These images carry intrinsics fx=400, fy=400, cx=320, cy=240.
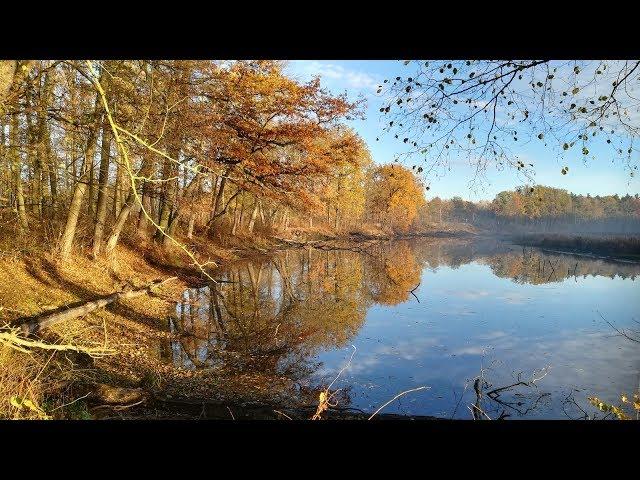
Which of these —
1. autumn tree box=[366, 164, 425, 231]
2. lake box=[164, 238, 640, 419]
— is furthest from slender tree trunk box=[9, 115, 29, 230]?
autumn tree box=[366, 164, 425, 231]

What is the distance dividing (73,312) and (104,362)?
217 cm

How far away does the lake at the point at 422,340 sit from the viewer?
319 inches

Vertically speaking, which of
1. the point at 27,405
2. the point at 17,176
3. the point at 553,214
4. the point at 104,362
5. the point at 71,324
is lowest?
the point at 104,362

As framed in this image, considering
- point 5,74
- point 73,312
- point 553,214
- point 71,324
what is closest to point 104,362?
A: point 71,324

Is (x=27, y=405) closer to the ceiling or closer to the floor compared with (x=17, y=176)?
closer to the floor

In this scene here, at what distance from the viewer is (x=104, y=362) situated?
307 inches

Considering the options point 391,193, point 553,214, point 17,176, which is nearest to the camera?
point 17,176

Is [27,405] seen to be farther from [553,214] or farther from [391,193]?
[553,214]

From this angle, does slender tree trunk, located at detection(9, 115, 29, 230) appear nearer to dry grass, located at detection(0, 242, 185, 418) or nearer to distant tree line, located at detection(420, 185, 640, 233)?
dry grass, located at detection(0, 242, 185, 418)

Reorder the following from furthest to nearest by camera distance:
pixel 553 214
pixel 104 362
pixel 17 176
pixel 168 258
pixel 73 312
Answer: pixel 553 214 < pixel 168 258 < pixel 17 176 < pixel 73 312 < pixel 104 362

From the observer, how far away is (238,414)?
643 cm

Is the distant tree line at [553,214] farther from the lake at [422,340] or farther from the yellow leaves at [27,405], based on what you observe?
the yellow leaves at [27,405]

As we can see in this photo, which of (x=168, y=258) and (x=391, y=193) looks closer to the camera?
(x=168, y=258)

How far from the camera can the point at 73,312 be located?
30.3 ft
